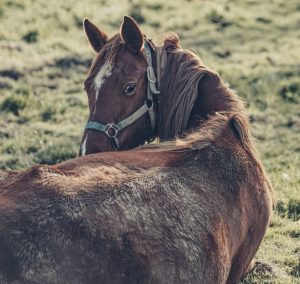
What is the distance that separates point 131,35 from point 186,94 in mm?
576

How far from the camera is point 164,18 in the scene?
→ 43.1ft

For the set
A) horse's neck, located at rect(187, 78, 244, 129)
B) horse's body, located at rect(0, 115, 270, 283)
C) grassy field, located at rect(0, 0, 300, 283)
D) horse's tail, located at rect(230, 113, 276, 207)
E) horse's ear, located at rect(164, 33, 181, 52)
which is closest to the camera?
horse's body, located at rect(0, 115, 270, 283)

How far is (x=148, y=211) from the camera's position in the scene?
3457 millimetres

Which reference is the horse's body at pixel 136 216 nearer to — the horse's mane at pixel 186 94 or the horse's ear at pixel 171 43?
the horse's mane at pixel 186 94

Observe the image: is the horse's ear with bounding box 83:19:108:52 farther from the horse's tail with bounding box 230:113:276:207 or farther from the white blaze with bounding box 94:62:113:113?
the horse's tail with bounding box 230:113:276:207

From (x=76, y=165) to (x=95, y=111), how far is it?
1.42 meters

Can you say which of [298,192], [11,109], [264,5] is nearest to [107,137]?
[298,192]

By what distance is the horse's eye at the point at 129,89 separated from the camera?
5049mm

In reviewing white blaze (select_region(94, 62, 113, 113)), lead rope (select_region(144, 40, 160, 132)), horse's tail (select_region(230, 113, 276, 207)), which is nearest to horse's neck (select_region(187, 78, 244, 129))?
horse's tail (select_region(230, 113, 276, 207))

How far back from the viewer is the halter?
500 cm

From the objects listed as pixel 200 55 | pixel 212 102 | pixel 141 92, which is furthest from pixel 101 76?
pixel 200 55

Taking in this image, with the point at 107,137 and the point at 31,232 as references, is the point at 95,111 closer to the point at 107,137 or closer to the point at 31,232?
the point at 107,137

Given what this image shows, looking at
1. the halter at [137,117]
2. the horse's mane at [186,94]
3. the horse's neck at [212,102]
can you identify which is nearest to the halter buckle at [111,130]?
the halter at [137,117]

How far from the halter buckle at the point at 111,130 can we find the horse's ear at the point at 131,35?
56cm
